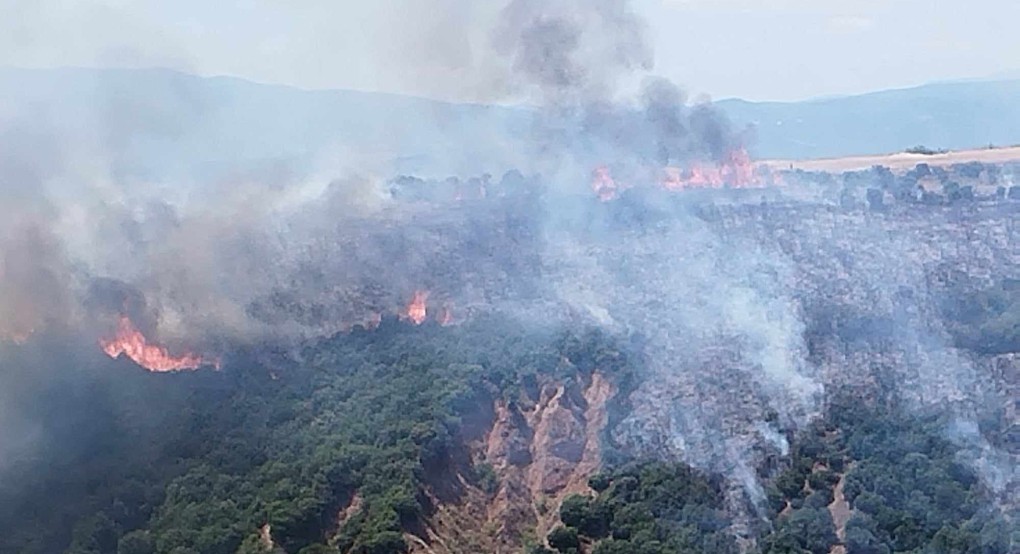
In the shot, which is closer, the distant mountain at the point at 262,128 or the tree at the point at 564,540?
the tree at the point at 564,540

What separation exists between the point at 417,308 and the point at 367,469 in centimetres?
1925

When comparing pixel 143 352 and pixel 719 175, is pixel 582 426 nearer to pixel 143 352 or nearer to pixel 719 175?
pixel 143 352

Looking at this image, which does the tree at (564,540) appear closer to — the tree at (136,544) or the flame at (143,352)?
the tree at (136,544)

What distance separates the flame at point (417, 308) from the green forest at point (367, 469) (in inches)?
272

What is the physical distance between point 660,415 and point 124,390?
24.1 meters

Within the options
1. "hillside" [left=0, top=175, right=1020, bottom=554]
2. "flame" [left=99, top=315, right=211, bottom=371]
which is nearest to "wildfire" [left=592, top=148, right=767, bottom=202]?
"hillside" [left=0, top=175, right=1020, bottom=554]

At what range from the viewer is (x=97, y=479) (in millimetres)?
40750

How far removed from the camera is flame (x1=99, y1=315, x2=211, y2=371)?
53250 mm

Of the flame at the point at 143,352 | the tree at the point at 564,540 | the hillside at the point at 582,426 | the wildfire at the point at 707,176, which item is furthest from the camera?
the wildfire at the point at 707,176

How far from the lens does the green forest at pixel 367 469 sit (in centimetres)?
3600

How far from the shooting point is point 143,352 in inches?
2130

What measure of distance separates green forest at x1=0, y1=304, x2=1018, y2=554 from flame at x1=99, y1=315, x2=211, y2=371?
9.06ft

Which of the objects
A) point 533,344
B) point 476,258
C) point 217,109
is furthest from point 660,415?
point 217,109

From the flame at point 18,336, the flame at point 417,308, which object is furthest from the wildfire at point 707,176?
the flame at point 18,336
